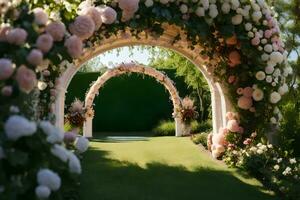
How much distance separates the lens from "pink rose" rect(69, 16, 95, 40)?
4891mm

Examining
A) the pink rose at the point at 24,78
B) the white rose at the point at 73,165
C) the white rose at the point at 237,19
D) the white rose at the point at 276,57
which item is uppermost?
the white rose at the point at 237,19

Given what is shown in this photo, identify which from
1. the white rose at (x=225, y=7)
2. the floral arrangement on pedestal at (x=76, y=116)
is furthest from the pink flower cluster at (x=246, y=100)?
the floral arrangement on pedestal at (x=76, y=116)

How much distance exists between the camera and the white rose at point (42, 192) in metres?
3.06

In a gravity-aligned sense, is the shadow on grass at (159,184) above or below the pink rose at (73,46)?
below

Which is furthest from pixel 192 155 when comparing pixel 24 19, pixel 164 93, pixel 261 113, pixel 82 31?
pixel 164 93

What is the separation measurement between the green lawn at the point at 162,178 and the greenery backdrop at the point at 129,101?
8.70 meters

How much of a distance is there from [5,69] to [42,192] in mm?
900

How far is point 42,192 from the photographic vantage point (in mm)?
3057

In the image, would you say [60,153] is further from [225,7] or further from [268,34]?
[268,34]

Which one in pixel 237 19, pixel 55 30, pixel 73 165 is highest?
pixel 237 19

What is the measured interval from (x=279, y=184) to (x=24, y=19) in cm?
397

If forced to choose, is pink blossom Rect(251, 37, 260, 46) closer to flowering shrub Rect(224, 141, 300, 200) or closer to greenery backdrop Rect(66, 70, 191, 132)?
flowering shrub Rect(224, 141, 300, 200)

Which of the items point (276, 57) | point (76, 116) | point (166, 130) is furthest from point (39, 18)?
point (166, 130)

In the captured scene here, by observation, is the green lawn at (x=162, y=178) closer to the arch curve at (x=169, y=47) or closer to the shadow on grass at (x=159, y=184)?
the shadow on grass at (x=159, y=184)
